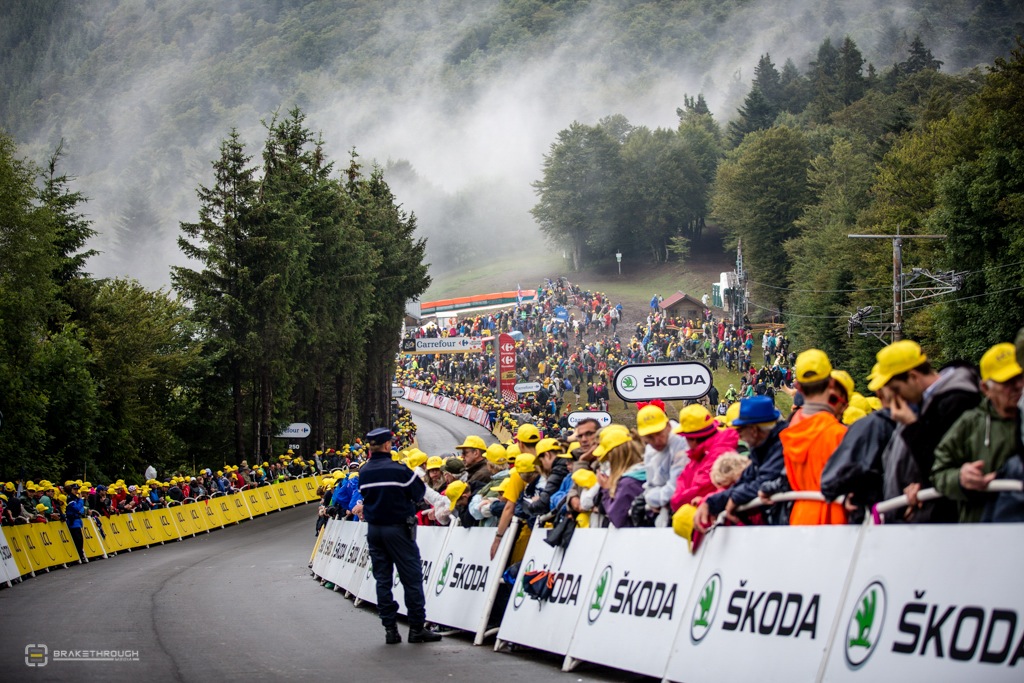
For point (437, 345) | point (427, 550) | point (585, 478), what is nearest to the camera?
point (585, 478)

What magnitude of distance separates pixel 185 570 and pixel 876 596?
2023 cm

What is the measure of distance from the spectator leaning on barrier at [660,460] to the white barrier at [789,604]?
223mm

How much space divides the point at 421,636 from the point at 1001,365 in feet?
25.0

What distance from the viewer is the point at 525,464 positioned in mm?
11898

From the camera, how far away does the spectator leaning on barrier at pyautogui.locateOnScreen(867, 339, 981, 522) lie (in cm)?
626

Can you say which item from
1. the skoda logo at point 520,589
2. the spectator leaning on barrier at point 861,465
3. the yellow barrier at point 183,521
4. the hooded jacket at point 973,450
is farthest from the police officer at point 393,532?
the yellow barrier at point 183,521

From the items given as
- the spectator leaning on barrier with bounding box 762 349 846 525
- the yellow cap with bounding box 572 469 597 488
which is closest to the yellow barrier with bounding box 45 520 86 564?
the yellow cap with bounding box 572 469 597 488

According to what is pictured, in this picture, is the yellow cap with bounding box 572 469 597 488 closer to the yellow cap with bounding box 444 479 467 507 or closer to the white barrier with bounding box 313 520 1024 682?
the white barrier with bounding box 313 520 1024 682

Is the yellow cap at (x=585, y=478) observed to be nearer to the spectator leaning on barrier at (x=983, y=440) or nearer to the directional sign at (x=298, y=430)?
the spectator leaning on barrier at (x=983, y=440)

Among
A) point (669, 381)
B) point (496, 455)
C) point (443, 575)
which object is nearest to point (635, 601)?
point (443, 575)

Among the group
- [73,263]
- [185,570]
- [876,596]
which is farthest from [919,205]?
[876,596]

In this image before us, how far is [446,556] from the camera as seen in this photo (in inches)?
535

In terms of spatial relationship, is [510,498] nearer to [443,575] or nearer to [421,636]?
[421,636]

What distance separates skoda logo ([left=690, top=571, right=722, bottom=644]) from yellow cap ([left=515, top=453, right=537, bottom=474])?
385 cm
